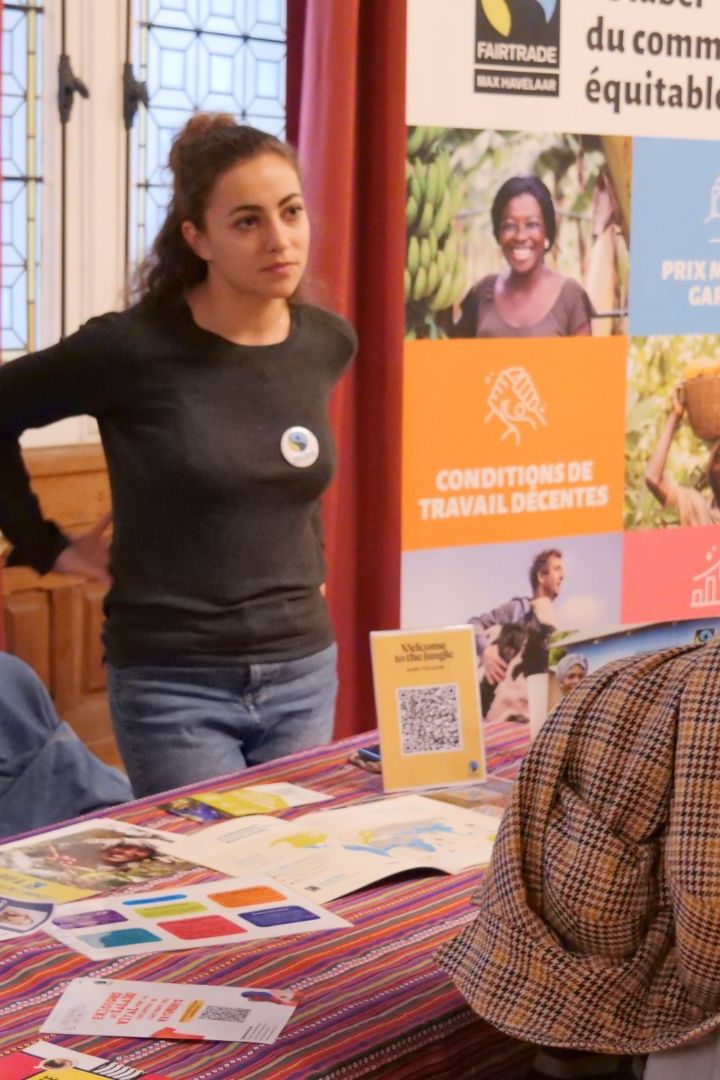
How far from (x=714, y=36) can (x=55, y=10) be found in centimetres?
156

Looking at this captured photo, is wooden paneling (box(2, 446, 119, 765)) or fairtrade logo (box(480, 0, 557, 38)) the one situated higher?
fairtrade logo (box(480, 0, 557, 38))

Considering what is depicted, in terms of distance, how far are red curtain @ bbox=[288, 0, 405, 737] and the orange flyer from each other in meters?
1.41

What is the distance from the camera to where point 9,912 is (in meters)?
1.50

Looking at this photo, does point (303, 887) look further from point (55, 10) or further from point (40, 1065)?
point (55, 10)

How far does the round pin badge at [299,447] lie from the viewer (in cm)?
220

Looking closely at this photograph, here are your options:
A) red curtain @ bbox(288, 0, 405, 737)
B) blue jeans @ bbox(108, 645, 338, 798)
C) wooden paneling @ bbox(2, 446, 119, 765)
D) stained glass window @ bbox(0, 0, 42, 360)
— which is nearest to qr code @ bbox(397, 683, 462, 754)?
blue jeans @ bbox(108, 645, 338, 798)

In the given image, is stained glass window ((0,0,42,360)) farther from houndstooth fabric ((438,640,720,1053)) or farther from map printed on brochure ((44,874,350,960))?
houndstooth fabric ((438,640,720,1053))

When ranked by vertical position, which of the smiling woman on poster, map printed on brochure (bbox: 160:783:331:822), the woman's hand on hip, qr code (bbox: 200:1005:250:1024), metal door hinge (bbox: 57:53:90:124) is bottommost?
qr code (bbox: 200:1005:250:1024)

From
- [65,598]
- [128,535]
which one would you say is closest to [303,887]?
[128,535]

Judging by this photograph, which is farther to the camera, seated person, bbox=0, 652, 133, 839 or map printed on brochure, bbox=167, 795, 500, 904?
seated person, bbox=0, 652, 133, 839

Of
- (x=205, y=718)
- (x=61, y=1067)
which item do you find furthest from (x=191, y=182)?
(x=61, y=1067)

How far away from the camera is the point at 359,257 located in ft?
11.2

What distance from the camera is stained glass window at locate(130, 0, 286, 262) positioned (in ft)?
12.3

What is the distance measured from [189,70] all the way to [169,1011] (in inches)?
117
